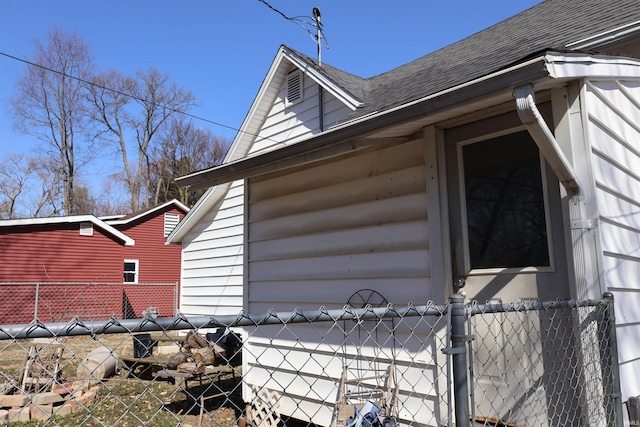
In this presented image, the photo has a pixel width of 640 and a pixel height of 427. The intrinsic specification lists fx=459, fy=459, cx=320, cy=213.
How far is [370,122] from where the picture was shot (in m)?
3.61

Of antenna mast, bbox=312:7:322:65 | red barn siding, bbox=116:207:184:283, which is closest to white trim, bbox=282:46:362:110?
antenna mast, bbox=312:7:322:65

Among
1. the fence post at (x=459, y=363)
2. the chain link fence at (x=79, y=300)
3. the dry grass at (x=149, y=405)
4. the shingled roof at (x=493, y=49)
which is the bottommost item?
the dry grass at (x=149, y=405)

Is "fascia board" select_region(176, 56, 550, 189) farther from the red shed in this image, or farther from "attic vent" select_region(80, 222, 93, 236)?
"attic vent" select_region(80, 222, 93, 236)

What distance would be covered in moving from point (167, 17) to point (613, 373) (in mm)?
15109

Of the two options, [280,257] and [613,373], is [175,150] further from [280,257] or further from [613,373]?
[613,373]

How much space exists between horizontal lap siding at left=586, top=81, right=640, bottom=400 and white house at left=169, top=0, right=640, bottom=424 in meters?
0.02

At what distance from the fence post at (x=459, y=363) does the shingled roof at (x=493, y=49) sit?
67.3 inches

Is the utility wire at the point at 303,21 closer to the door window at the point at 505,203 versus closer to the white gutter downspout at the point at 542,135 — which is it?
the door window at the point at 505,203

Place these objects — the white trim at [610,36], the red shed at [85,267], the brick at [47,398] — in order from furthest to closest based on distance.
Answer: the red shed at [85,267], the brick at [47,398], the white trim at [610,36]

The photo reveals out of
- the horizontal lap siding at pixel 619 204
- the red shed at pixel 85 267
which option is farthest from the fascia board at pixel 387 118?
the red shed at pixel 85 267

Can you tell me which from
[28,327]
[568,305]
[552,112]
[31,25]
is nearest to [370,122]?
[552,112]

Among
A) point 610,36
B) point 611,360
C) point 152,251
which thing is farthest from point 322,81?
point 152,251

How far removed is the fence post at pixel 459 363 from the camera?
69.2 inches

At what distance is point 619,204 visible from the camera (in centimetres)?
340
